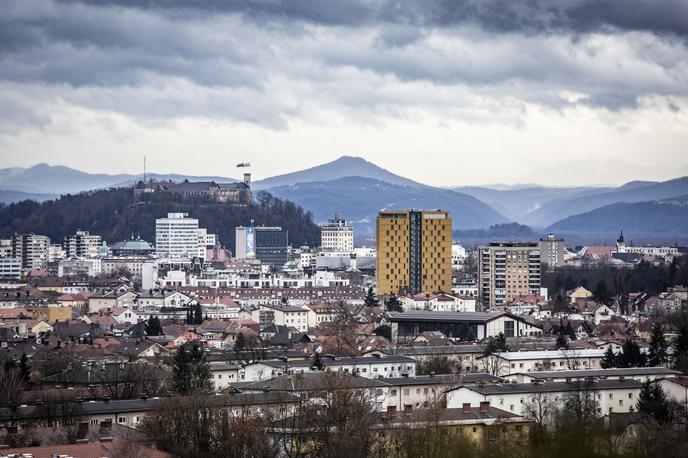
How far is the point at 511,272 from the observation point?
82.8m

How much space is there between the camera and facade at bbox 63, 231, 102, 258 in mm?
130250

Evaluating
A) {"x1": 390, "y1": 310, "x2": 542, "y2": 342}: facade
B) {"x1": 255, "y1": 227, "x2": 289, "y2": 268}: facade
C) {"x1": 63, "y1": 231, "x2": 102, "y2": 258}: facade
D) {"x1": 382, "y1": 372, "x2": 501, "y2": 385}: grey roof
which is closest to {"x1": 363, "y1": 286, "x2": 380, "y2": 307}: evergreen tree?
{"x1": 390, "y1": 310, "x2": 542, "y2": 342}: facade

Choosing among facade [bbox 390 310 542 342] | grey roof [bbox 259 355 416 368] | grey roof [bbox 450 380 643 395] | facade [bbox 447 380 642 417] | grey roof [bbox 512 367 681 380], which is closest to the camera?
facade [bbox 447 380 642 417]

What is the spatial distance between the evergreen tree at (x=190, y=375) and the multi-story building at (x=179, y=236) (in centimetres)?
9238

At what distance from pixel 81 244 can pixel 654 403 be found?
103376 millimetres

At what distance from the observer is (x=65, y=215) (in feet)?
487

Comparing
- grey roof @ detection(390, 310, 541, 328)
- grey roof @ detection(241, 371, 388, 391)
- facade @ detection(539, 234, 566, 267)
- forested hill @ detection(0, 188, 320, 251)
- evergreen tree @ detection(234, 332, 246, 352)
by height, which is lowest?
grey roof @ detection(241, 371, 388, 391)

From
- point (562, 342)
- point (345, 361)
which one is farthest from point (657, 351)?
point (345, 361)

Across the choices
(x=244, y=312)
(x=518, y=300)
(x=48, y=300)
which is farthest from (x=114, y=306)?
(x=518, y=300)

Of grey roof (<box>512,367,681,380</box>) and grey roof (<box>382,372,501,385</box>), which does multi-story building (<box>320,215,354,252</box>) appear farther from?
grey roof (<box>382,372,501,385</box>)

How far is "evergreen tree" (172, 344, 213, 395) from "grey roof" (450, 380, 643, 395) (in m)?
5.47

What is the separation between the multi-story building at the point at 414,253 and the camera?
8381cm

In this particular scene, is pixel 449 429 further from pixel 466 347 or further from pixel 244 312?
pixel 244 312

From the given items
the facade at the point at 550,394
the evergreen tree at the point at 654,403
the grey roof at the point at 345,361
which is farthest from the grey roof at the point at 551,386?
the grey roof at the point at 345,361
